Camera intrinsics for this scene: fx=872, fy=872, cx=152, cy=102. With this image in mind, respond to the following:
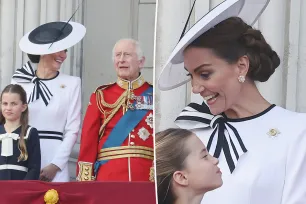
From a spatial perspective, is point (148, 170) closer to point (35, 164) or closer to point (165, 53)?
point (35, 164)

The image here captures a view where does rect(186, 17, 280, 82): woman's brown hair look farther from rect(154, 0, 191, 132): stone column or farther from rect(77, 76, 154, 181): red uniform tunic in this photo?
rect(77, 76, 154, 181): red uniform tunic

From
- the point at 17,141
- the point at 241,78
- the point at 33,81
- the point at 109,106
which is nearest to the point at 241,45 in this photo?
the point at 241,78

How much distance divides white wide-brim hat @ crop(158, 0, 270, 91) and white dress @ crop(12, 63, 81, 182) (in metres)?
1.92

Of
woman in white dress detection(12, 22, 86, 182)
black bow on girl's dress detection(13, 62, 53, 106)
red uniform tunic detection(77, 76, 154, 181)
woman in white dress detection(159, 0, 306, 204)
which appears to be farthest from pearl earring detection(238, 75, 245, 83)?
black bow on girl's dress detection(13, 62, 53, 106)

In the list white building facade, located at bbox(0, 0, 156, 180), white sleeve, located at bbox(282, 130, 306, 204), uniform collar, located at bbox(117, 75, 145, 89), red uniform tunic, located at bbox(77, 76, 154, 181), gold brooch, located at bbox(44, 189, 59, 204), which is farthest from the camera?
white building facade, located at bbox(0, 0, 156, 180)

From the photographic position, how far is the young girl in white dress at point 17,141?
438 centimetres

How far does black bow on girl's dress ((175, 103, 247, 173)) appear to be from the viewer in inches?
108

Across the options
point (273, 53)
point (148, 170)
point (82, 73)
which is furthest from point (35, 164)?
point (273, 53)

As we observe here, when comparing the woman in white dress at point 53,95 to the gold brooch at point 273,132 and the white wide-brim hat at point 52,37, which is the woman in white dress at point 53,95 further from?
the gold brooch at point 273,132

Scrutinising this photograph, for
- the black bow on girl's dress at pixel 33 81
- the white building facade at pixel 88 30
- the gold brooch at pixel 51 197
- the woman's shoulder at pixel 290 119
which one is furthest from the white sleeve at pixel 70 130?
the woman's shoulder at pixel 290 119

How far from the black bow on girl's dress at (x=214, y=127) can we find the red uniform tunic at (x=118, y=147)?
1505 mm

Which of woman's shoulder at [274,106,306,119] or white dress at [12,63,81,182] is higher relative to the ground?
white dress at [12,63,81,182]

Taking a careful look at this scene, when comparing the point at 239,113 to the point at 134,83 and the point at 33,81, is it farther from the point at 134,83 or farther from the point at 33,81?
the point at 33,81

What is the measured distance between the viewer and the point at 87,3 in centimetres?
532
